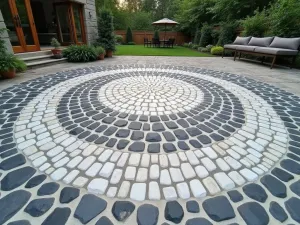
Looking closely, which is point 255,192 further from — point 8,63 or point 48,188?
point 8,63

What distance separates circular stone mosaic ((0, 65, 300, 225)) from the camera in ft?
3.55

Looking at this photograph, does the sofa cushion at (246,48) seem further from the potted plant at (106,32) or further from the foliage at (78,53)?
the foliage at (78,53)

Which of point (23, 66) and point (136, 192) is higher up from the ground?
point (23, 66)

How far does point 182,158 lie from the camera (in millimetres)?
1490

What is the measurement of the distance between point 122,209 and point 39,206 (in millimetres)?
549

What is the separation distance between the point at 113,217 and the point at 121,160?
0.50 meters

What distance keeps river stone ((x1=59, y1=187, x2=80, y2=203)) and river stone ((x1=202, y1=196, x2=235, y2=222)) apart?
90cm

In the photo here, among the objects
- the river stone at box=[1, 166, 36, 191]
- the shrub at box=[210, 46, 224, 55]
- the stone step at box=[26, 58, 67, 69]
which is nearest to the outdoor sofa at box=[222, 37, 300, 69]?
the shrub at box=[210, 46, 224, 55]

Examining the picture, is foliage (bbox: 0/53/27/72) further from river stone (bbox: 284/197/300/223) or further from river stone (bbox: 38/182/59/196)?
river stone (bbox: 284/197/300/223)

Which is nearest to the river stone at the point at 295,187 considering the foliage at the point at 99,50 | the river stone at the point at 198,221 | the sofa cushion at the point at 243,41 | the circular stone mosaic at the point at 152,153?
the circular stone mosaic at the point at 152,153

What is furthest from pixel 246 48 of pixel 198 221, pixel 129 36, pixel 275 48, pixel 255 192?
pixel 129 36

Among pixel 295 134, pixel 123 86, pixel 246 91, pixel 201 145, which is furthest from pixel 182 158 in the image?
pixel 246 91

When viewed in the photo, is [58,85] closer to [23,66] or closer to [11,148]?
[23,66]

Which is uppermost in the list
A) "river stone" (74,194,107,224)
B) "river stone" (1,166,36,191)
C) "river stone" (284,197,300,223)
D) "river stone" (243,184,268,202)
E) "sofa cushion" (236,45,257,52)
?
"sofa cushion" (236,45,257,52)
